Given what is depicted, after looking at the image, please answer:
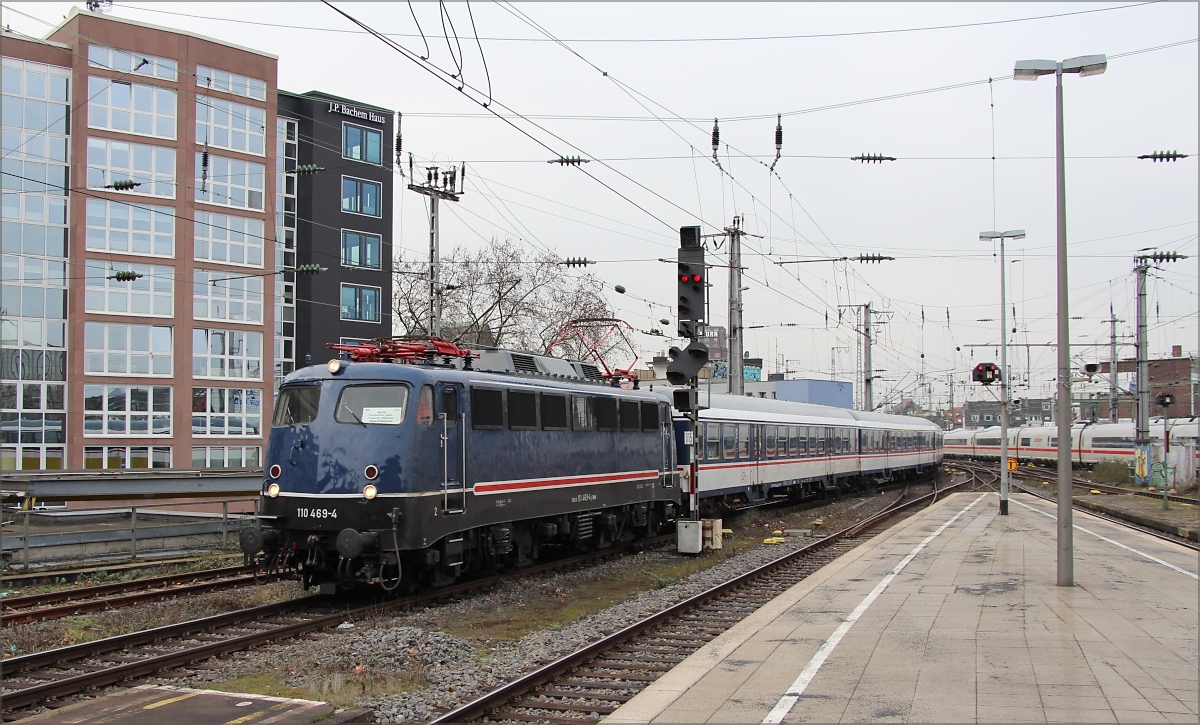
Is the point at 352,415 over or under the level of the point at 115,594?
over

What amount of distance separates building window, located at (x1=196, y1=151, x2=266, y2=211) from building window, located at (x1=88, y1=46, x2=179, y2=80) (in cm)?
331

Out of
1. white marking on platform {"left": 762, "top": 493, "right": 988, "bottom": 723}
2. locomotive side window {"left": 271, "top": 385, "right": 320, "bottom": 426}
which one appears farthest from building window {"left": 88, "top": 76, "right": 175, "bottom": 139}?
white marking on platform {"left": 762, "top": 493, "right": 988, "bottom": 723}

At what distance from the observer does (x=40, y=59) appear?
35562mm

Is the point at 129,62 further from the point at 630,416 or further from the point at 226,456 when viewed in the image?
the point at 630,416

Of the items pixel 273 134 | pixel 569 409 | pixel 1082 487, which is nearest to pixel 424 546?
pixel 569 409

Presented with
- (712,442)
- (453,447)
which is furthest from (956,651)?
(712,442)

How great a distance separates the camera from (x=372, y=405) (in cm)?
1278

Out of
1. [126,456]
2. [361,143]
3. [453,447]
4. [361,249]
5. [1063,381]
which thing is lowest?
[126,456]

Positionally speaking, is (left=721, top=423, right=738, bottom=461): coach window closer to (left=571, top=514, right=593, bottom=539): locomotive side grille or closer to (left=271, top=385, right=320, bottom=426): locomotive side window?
(left=571, top=514, right=593, bottom=539): locomotive side grille

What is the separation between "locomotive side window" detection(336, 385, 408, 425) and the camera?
1267cm

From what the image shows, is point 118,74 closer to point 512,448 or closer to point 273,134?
point 273,134

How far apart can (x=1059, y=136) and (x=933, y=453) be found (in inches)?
1906

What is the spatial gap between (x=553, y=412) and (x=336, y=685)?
8.10 metres

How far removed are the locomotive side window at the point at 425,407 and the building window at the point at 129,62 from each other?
93.0 ft
